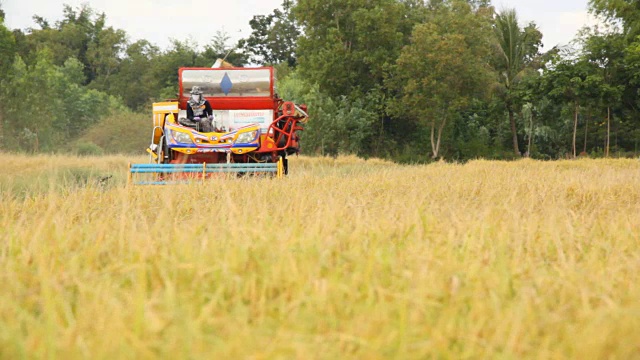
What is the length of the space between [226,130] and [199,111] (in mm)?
1158

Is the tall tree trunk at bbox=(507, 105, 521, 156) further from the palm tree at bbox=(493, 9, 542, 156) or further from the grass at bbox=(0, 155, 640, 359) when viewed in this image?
the grass at bbox=(0, 155, 640, 359)

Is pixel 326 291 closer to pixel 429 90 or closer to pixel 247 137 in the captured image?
pixel 247 137

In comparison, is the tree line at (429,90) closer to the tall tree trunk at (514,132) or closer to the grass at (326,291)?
the tall tree trunk at (514,132)

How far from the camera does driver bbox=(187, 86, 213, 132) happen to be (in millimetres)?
16141

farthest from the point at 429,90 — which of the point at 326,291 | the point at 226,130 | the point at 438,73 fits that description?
the point at 326,291

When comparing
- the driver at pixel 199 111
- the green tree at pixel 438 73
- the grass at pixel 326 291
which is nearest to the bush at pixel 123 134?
the green tree at pixel 438 73

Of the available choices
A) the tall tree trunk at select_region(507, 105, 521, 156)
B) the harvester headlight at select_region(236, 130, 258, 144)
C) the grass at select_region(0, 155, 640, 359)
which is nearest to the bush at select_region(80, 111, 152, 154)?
the tall tree trunk at select_region(507, 105, 521, 156)

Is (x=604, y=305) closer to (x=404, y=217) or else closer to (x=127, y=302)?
(x=127, y=302)

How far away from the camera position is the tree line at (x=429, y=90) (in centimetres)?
4484

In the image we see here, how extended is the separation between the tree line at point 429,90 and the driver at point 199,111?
1117 inches

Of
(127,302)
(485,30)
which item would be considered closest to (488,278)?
(127,302)

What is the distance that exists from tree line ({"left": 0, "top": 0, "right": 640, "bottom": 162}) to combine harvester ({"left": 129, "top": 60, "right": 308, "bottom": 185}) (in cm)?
2725

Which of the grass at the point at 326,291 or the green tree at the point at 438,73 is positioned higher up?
the green tree at the point at 438,73

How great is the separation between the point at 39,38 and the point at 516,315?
88.8m
